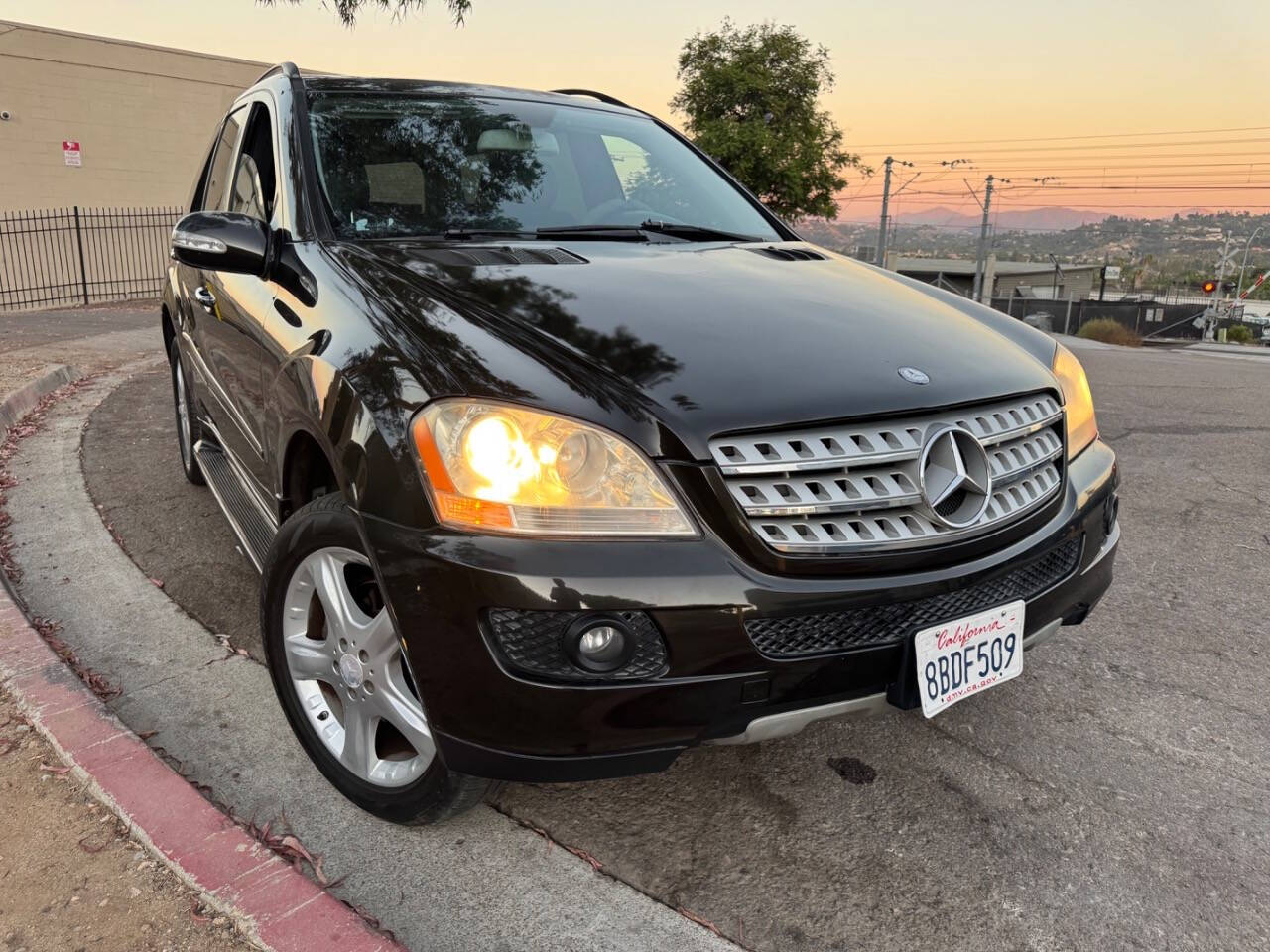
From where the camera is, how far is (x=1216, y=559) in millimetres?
4090

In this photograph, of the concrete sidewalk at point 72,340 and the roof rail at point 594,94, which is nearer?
the roof rail at point 594,94

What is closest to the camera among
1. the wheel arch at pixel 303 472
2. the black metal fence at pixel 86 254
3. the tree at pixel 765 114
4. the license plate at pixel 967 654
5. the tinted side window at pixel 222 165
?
the license plate at pixel 967 654

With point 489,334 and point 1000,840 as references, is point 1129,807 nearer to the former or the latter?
point 1000,840

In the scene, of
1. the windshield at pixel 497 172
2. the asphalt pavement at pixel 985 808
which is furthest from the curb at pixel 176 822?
the windshield at pixel 497 172

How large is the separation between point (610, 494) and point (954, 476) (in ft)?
2.34

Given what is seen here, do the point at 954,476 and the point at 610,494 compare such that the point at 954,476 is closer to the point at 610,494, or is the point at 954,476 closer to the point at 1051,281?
the point at 610,494

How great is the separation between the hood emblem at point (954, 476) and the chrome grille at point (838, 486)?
0.02 meters

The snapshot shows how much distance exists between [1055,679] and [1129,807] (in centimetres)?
67

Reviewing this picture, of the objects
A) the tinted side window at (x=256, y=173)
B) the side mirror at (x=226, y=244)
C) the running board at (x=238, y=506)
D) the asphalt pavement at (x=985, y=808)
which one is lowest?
the asphalt pavement at (x=985, y=808)

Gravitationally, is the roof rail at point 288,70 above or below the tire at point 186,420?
above

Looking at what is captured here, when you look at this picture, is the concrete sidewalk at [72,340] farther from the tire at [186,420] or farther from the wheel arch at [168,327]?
the tire at [186,420]

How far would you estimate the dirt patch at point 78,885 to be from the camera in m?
1.77

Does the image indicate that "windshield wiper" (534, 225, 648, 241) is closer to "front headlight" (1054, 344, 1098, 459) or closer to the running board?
the running board

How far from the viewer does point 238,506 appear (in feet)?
10.1
